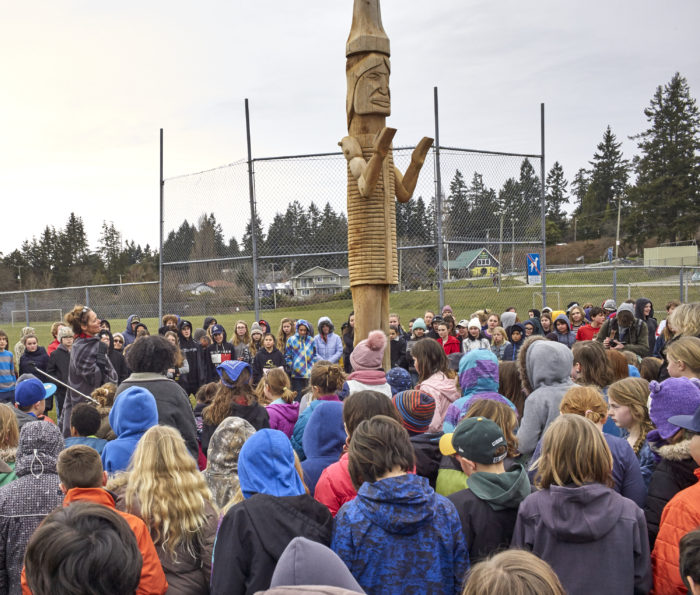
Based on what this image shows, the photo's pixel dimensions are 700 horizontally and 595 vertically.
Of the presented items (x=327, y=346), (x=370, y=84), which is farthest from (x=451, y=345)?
(x=370, y=84)

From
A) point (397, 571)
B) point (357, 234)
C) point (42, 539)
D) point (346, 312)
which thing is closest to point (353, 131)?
point (357, 234)

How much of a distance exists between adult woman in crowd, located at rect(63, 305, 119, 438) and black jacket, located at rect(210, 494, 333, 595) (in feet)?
14.1

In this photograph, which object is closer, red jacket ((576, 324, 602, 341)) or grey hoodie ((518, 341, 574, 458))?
grey hoodie ((518, 341, 574, 458))

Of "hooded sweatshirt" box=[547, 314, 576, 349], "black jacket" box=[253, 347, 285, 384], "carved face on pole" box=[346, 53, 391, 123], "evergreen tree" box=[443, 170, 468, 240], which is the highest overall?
"carved face on pole" box=[346, 53, 391, 123]

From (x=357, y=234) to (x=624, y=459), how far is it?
4372mm

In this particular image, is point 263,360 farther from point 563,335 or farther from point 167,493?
point 167,493

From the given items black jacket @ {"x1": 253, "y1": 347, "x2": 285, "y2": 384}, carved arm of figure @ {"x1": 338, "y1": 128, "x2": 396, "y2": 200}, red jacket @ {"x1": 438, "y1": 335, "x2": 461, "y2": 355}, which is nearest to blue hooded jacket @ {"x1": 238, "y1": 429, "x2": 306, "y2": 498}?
carved arm of figure @ {"x1": 338, "y1": 128, "x2": 396, "y2": 200}

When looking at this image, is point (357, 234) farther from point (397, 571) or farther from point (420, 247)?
point (397, 571)

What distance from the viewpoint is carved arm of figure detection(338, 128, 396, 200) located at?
6312 mm

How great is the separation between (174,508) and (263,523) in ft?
2.00

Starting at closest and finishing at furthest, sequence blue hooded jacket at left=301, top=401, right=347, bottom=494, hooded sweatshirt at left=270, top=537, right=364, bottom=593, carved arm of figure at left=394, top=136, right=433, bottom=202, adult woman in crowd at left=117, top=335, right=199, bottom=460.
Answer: hooded sweatshirt at left=270, top=537, right=364, bottom=593 → blue hooded jacket at left=301, top=401, right=347, bottom=494 → adult woman in crowd at left=117, top=335, right=199, bottom=460 → carved arm of figure at left=394, top=136, right=433, bottom=202

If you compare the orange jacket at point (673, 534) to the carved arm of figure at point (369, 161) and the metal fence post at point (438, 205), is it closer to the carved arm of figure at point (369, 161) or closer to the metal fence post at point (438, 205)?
the carved arm of figure at point (369, 161)

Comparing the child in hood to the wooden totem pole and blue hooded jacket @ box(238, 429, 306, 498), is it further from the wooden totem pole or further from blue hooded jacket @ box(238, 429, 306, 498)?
blue hooded jacket @ box(238, 429, 306, 498)

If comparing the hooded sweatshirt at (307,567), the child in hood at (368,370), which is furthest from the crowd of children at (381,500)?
the child in hood at (368,370)
